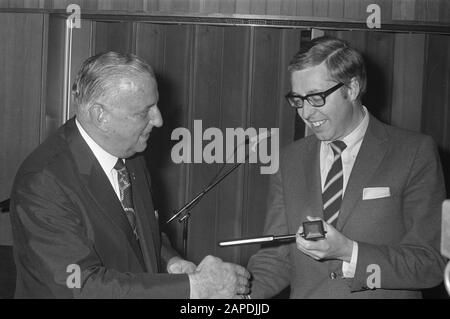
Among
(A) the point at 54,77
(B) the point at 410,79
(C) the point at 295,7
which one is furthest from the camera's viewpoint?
(B) the point at 410,79

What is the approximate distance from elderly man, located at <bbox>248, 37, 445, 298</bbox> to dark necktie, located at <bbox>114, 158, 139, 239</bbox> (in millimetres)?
503

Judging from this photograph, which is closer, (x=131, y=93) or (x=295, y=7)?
(x=131, y=93)

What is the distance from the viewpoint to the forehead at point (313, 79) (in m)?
1.87

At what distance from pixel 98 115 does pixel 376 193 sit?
92 centimetres

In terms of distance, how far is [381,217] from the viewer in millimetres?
1831

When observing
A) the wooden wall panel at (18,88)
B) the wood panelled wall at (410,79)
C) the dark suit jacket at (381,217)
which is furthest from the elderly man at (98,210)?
the wood panelled wall at (410,79)

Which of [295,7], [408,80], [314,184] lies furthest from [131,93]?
[408,80]

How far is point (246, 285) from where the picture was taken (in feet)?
6.47

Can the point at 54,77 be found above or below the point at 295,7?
below

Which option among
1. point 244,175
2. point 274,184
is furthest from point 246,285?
point 244,175

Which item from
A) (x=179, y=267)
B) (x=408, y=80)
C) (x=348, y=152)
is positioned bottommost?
(x=179, y=267)

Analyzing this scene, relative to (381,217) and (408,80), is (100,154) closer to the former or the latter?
(381,217)

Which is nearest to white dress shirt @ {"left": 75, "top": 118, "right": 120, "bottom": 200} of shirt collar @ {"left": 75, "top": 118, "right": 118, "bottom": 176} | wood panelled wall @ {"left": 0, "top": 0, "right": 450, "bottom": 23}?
shirt collar @ {"left": 75, "top": 118, "right": 118, "bottom": 176}

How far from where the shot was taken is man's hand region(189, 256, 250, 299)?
178 cm
